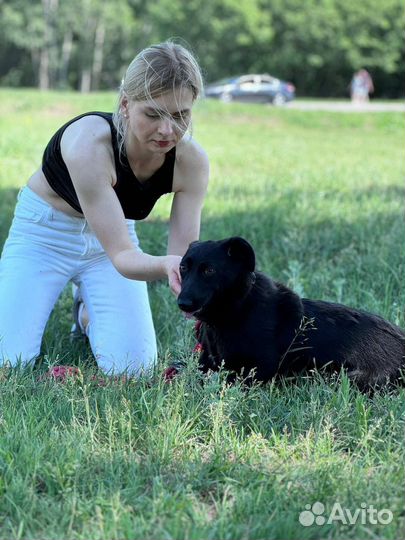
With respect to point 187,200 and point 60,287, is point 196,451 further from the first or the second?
point 60,287

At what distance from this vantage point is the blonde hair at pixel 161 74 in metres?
3.45

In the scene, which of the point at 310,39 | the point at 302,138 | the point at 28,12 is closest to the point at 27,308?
the point at 302,138

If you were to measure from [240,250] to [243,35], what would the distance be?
167ft

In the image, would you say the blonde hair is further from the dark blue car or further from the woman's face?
the dark blue car

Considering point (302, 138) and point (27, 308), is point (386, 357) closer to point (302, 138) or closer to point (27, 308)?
point (27, 308)

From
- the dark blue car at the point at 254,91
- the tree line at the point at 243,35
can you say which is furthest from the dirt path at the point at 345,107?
the tree line at the point at 243,35

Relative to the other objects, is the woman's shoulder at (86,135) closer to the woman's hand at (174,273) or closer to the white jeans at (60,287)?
the white jeans at (60,287)

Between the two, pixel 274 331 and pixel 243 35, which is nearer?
pixel 274 331

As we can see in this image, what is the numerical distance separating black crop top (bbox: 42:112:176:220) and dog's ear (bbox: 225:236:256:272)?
33.0 inches

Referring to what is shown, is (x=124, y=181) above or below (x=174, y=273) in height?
above

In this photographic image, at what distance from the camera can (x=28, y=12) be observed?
175 feet

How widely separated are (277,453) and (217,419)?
0.27 meters

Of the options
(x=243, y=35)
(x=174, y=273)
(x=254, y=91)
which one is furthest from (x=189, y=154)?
(x=243, y=35)

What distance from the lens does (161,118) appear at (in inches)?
138
